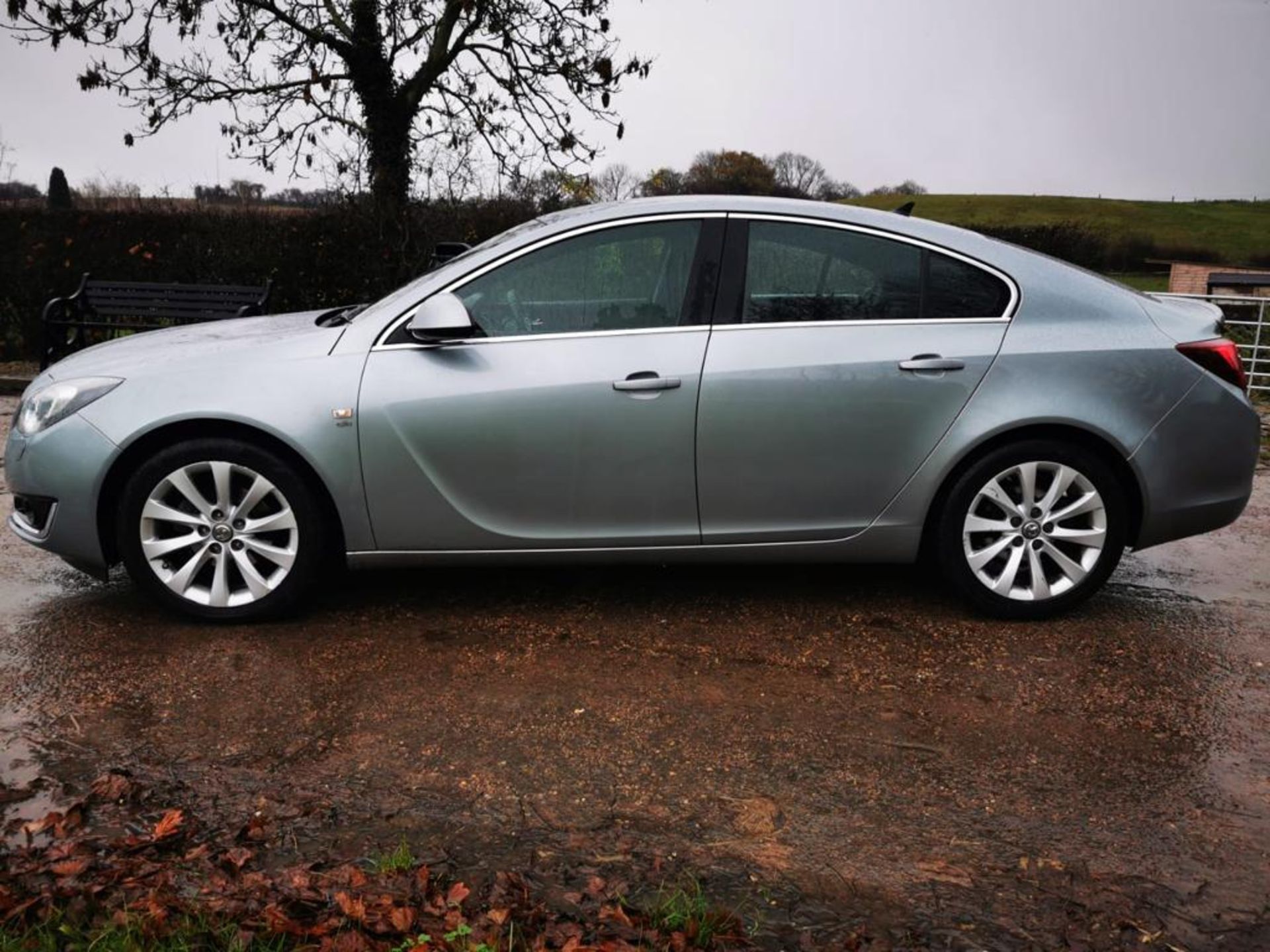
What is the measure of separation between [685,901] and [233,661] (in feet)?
7.15

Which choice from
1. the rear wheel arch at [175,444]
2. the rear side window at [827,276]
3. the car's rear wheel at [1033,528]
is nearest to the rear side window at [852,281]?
the rear side window at [827,276]

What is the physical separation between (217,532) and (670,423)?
5.81 feet

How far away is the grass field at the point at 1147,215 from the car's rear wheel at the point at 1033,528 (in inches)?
2020

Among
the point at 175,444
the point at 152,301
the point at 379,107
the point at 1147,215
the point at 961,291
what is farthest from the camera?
the point at 1147,215

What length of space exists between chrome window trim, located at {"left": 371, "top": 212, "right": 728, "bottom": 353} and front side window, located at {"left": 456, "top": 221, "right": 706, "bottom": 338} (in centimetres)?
2

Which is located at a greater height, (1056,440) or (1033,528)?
(1056,440)

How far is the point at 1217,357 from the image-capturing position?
14.6ft

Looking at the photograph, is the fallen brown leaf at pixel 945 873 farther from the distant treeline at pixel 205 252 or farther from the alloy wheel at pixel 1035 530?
the distant treeline at pixel 205 252

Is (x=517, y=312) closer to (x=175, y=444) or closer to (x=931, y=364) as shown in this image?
(x=175, y=444)

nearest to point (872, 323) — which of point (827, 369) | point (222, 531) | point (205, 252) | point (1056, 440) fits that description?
point (827, 369)

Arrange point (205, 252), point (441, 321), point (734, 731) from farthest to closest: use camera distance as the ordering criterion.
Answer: point (205, 252), point (441, 321), point (734, 731)

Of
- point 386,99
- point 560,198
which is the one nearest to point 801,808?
point 560,198

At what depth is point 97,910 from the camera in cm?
248

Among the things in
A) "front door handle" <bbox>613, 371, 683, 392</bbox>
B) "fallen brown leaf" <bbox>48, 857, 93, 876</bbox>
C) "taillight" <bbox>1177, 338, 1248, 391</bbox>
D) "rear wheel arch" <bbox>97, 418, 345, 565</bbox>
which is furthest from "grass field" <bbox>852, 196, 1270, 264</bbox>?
"fallen brown leaf" <bbox>48, 857, 93, 876</bbox>
